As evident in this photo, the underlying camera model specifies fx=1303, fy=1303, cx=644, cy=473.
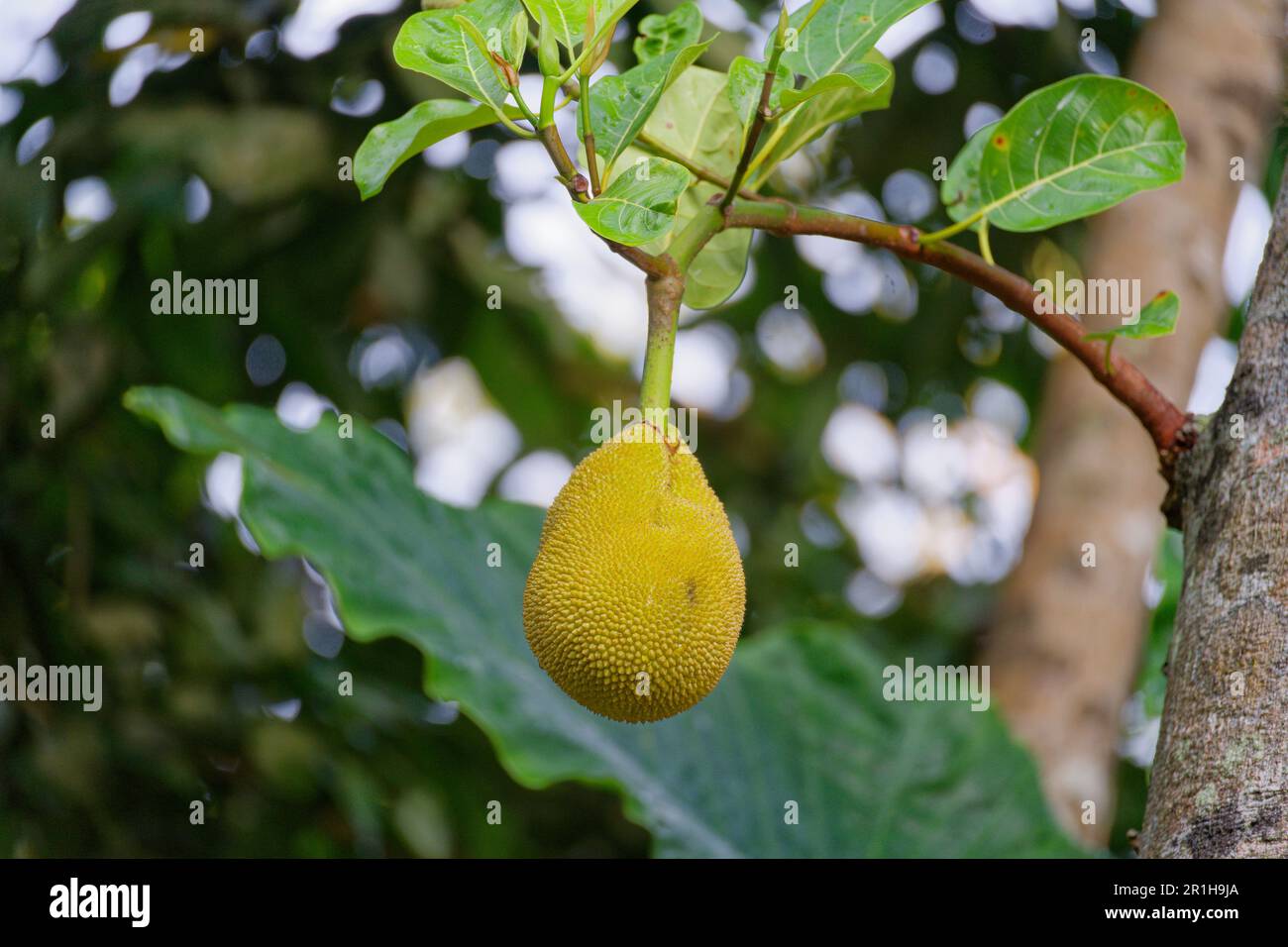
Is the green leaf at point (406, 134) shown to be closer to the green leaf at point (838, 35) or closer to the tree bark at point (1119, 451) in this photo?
the green leaf at point (838, 35)

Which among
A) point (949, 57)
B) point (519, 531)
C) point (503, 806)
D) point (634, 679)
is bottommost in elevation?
point (503, 806)

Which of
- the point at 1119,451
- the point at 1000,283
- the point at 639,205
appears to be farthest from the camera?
the point at 1119,451

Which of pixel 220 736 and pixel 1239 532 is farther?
pixel 220 736

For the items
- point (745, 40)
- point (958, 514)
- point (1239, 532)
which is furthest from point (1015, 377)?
point (1239, 532)

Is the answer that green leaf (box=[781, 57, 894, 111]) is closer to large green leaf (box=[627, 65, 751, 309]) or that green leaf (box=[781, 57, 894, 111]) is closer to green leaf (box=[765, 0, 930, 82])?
green leaf (box=[765, 0, 930, 82])

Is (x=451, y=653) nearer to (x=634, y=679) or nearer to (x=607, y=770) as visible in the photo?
(x=607, y=770)

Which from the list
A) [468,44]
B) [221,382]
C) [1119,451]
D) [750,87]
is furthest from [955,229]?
[221,382]

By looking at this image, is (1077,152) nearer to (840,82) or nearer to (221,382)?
(840,82)
